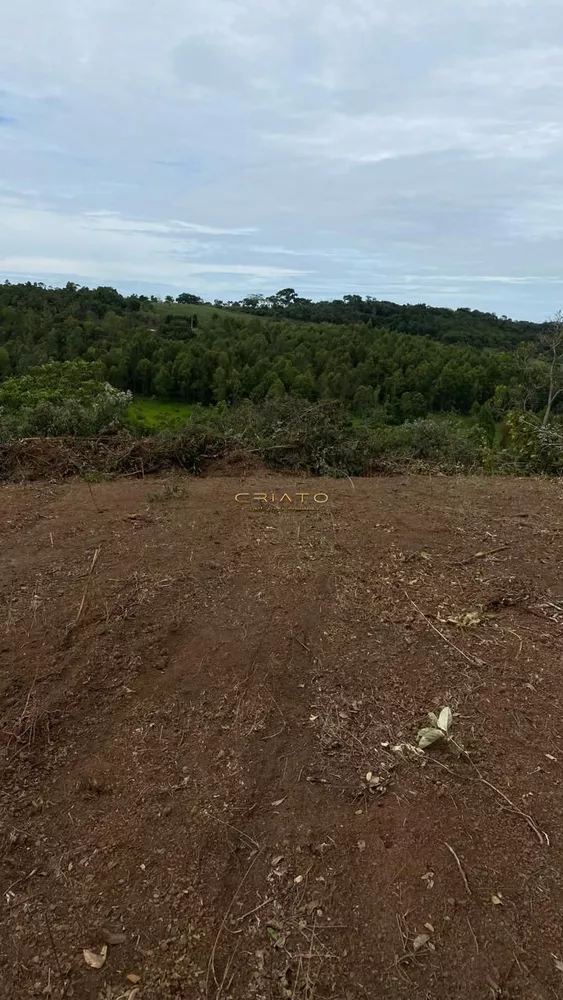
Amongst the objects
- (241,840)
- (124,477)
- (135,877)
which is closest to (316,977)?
(241,840)

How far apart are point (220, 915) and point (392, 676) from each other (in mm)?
1288

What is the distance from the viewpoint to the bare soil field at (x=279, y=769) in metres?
1.56

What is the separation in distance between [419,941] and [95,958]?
2.89ft

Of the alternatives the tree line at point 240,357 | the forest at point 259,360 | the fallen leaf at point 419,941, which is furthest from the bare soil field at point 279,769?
the tree line at point 240,357

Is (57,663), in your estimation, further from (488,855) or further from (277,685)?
(488,855)

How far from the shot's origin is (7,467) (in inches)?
228

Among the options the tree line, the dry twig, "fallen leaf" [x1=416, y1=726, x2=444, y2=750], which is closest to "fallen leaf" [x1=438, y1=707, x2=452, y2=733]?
"fallen leaf" [x1=416, y1=726, x2=444, y2=750]

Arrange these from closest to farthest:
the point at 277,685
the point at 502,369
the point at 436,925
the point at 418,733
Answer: the point at 436,925 → the point at 418,733 → the point at 277,685 → the point at 502,369

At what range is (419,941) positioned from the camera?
62.2 inches

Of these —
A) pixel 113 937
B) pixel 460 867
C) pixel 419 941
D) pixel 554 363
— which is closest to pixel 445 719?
pixel 460 867

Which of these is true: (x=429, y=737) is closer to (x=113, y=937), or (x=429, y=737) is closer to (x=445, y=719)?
(x=445, y=719)

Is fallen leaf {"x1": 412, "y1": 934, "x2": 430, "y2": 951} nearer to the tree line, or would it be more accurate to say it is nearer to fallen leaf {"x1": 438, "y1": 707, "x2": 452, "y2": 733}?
fallen leaf {"x1": 438, "y1": 707, "x2": 452, "y2": 733}

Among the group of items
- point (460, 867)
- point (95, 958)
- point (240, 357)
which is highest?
point (240, 357)

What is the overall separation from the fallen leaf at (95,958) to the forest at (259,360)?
451 inches
